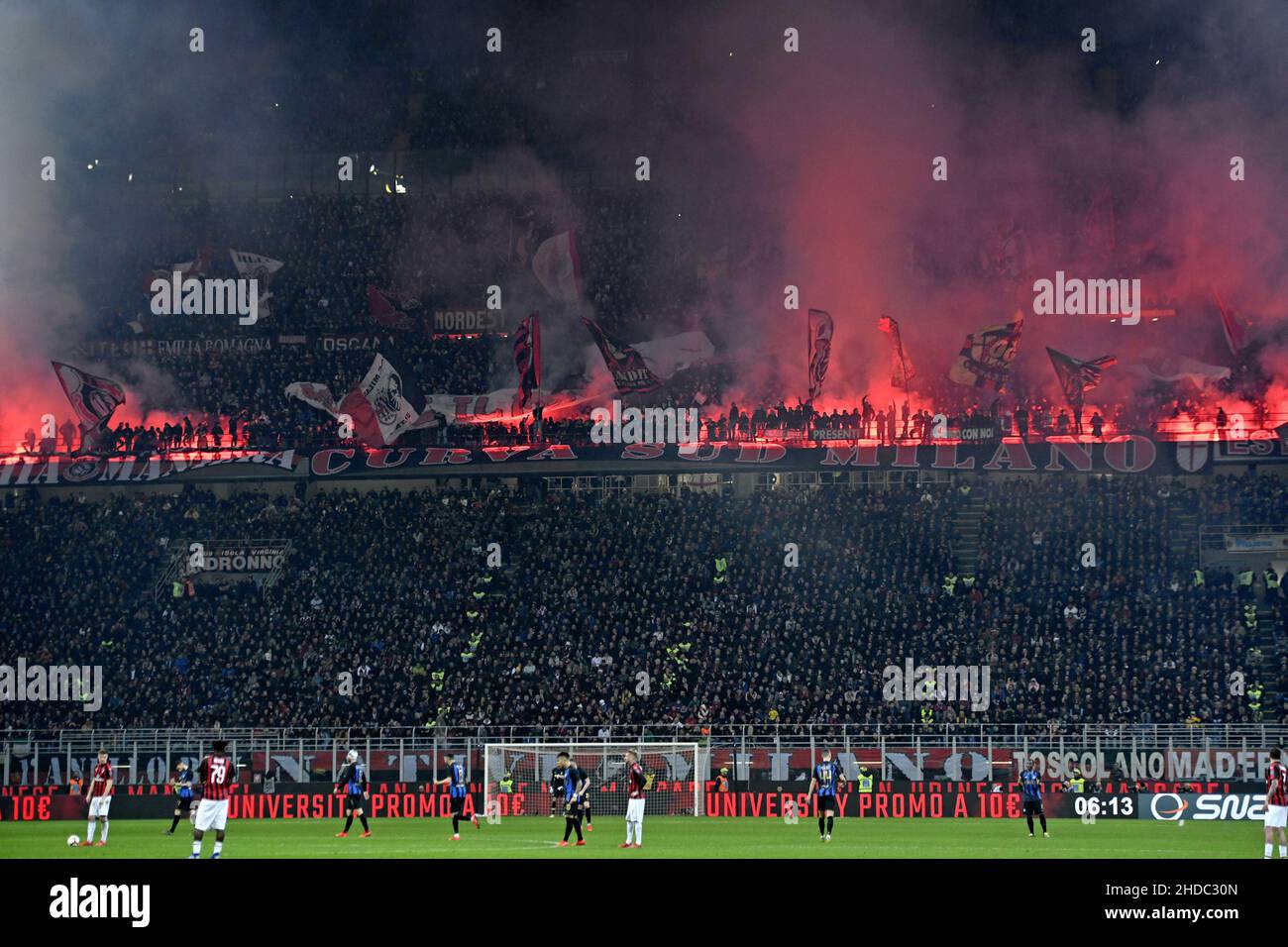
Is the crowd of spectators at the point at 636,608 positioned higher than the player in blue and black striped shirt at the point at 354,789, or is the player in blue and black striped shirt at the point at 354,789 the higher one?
the crowd of spectators at the point at 636,608

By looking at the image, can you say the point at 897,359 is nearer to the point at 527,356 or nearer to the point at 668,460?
the point at 668,460

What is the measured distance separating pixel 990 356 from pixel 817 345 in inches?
277

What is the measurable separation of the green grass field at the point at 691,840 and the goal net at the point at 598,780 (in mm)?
1733

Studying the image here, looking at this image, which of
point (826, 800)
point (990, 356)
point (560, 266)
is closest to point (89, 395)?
point (560, 266)

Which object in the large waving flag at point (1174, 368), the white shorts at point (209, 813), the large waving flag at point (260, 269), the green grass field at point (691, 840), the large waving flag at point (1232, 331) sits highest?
the large waving flag at point (260, 269)

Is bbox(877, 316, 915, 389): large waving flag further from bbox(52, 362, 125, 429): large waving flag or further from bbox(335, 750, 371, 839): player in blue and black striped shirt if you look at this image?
bbox(335, 750, 371, 839): player in blue and black striped shirt

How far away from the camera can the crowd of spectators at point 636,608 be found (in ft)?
170

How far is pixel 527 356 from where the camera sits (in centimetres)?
6631

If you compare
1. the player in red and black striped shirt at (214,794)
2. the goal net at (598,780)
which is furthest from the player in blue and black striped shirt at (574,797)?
the goal net at (598,780)

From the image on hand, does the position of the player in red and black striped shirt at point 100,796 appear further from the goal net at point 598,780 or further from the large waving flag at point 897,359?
the large waving flag at point 897,359

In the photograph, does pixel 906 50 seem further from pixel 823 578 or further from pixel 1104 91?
pixel 823 578

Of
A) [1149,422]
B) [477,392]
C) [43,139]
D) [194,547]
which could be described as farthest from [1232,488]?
[43,139]

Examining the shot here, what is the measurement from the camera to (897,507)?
199 feet

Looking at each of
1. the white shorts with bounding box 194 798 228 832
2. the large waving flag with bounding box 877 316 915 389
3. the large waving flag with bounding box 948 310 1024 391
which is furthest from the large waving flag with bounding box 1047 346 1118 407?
the white shorts with bounding box 194 798 228 832
